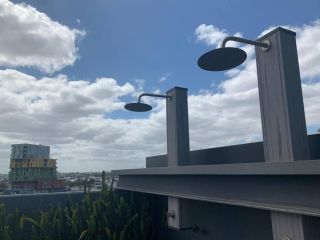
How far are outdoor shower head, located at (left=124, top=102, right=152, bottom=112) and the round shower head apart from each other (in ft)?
7.31

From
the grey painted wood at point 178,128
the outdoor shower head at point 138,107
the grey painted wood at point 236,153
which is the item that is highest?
the outdoor shower head at point 138,107

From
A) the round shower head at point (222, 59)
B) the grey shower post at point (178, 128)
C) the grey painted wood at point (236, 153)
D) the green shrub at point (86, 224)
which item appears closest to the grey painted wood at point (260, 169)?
the grey shower post at point (178, 128)

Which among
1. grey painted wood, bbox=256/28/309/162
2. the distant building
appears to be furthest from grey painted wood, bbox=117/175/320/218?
the distant building

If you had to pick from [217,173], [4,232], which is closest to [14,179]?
[4,232]

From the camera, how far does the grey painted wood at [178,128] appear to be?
5.20 m

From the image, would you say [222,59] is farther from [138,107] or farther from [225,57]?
[138,107]

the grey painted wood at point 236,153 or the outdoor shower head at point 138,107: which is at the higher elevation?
the outdoor shower head at point 138,107

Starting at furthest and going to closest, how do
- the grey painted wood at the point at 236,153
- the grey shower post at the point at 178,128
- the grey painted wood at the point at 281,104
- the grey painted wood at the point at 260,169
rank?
the grey shower post at the point at 178,128 < the grey painted wood at the point at 236,153 < the grey painted wood at the point at 281,104 < the grey painted wood at the point at 260,169

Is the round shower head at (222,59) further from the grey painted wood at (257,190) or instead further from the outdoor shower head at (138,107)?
the outdoor shower head at (138,107)

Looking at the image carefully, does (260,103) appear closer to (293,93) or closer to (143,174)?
(293,93)

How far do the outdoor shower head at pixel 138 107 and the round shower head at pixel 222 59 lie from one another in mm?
2229

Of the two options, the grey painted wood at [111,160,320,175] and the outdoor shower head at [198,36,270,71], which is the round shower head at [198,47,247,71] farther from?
the grey painted wood at [111,160,320,175]

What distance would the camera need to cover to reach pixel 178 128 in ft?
17.3

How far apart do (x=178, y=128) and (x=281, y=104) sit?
2474mm
